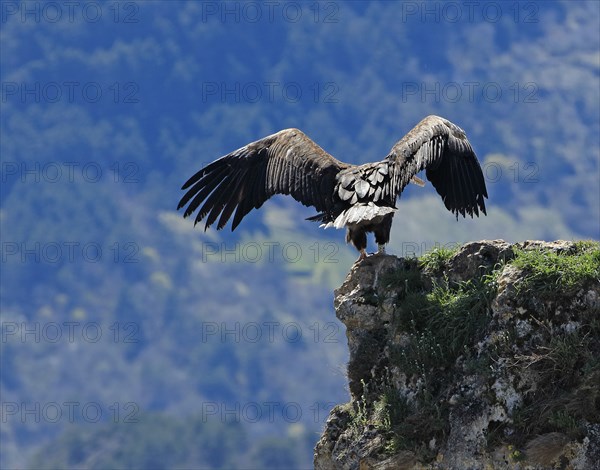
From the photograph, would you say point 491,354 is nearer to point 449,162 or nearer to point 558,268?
point 558,268

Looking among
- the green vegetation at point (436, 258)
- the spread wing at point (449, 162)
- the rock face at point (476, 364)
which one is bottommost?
the rock face at point (476, 364)

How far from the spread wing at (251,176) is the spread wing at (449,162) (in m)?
1.13

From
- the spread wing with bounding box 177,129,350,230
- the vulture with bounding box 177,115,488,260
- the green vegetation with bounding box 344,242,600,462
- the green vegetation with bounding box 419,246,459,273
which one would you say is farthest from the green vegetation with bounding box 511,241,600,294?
the spread wing with bounding box 177,129,350,230

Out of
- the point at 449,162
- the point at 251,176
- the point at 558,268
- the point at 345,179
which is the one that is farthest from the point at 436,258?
the point at 251,176

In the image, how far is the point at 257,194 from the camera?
52.2 ft

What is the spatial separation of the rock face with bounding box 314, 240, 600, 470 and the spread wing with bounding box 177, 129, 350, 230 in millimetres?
2561

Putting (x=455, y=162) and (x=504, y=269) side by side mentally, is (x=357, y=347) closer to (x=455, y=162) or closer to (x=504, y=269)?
(x=504, y=269)

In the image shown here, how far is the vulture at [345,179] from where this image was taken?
14656 millimetres

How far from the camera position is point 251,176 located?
1600 cm

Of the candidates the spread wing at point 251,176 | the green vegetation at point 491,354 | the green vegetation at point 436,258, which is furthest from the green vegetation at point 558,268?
the spread wing at point 251,176

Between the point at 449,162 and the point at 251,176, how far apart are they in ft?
8.41

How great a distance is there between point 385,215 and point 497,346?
2853mm

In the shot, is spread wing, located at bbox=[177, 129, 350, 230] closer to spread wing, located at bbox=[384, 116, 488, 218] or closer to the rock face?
spread wing, located at bbox=[384, 116, 488, 218]

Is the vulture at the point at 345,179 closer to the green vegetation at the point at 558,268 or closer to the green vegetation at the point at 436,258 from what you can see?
the green vegetation at the point at 436,258
